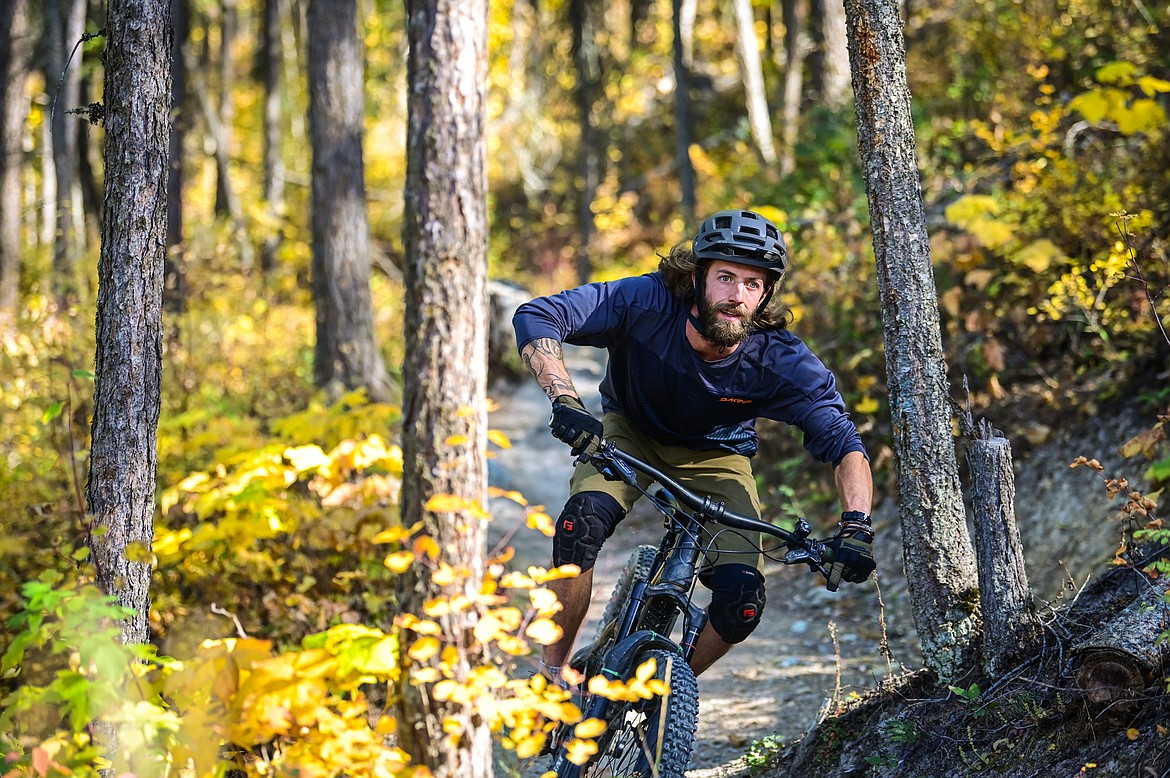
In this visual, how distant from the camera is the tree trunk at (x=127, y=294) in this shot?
3895mm

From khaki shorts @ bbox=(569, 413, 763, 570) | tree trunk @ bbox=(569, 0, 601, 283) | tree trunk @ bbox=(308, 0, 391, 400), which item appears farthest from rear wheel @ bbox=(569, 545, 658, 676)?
tree trunk @ bbox=(569, 0, 601, 283)

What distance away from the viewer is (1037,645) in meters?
3.90

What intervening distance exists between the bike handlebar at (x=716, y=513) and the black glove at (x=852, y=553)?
0.04 m

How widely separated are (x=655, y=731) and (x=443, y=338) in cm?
158

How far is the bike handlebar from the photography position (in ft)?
11.6

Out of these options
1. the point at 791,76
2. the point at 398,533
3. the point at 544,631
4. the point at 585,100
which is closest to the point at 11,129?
the point at 585,100

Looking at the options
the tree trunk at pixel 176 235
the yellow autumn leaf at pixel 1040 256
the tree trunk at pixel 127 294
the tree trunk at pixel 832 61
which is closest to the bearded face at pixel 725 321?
the tree trunk at pixel 127 294

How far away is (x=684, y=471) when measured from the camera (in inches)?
179

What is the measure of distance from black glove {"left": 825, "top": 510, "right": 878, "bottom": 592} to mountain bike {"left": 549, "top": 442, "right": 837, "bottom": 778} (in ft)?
0.10

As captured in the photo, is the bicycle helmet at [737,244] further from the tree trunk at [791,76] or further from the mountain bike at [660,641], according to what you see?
the tree trunk at [791,76]

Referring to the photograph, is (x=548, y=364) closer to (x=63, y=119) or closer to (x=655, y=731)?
(x=655, y=731)

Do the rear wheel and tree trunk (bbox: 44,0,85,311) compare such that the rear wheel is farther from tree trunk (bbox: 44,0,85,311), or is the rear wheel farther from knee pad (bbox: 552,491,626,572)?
tree trunk (bbox: 44,0,85,311)

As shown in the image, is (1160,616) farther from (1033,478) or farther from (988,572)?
(1033,478)

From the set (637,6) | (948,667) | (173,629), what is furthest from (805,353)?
(637,6)
